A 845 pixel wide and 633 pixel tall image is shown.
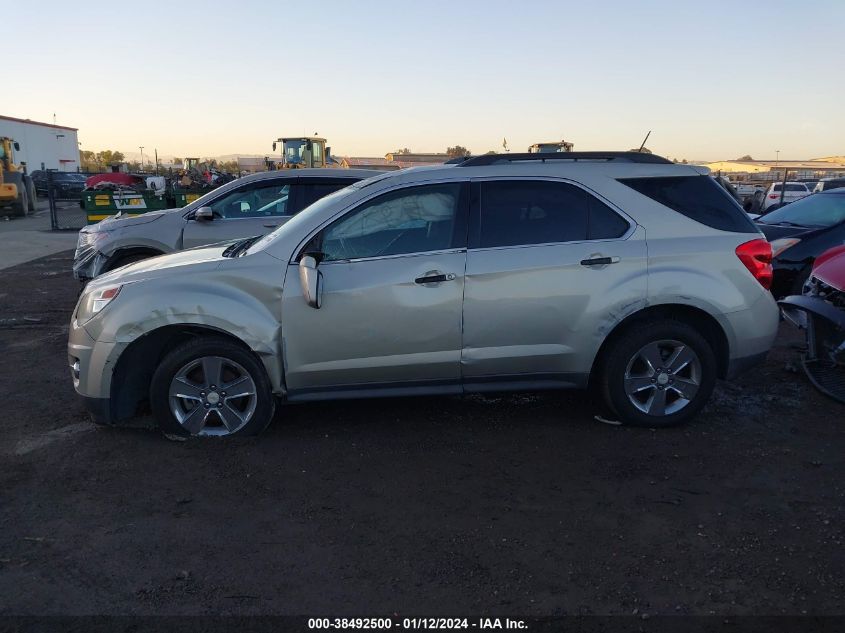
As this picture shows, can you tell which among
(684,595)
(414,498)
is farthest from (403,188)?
(684,595)

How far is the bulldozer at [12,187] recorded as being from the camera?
935 inches

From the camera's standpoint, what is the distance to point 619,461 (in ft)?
13.9

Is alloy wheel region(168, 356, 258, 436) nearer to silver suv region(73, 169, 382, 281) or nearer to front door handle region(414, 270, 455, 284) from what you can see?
front door handle region(414, 270, 455, 284)

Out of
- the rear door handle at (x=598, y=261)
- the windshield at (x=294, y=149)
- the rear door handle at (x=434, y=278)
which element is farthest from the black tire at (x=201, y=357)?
the windshield at (x=294, y=149)

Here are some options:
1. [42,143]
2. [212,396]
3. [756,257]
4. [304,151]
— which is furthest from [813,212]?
[42,143]

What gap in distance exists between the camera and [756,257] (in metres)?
4.63

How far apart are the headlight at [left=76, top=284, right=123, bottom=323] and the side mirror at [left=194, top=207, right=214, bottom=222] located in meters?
3.40

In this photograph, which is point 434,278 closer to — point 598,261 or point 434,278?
point 434,278

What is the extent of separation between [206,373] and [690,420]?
131 inches

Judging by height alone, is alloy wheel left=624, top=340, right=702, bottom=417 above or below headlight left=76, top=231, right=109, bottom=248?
below

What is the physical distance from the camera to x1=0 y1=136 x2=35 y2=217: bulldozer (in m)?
23.8

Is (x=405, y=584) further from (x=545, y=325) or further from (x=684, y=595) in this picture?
(x=545, y=325)

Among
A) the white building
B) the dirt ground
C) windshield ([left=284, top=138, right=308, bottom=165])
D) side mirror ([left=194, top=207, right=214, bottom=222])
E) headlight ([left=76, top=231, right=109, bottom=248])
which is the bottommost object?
the dirt ground

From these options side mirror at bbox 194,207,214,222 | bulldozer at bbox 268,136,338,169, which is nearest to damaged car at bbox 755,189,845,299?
side mirror at bbox 194,207,214,222
